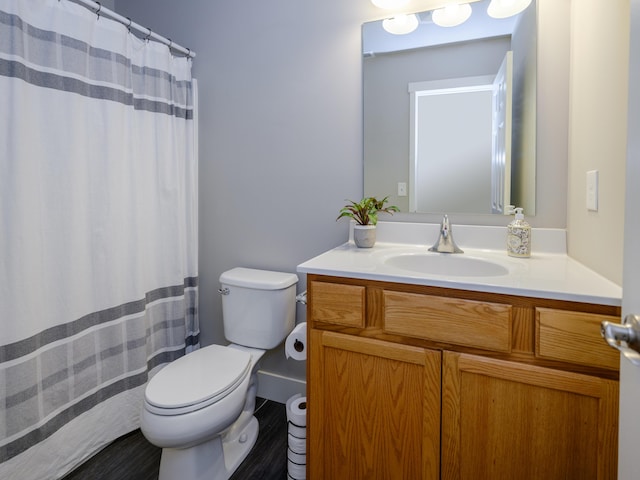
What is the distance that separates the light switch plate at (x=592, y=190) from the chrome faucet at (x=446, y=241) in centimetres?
46

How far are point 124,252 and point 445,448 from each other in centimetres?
150

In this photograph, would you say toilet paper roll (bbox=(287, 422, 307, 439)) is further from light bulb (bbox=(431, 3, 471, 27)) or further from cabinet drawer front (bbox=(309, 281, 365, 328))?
light bulb (bbox=(431, 3, 471, 27))

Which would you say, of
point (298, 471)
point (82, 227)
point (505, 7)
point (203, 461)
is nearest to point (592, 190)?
point (505, 7)

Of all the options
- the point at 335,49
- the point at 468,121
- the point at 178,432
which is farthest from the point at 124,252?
the point at 468,121

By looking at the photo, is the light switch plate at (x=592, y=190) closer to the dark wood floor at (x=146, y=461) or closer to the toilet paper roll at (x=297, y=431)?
the toilet paper roll at (x=297, y=431)

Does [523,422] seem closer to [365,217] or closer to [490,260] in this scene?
[490,260]

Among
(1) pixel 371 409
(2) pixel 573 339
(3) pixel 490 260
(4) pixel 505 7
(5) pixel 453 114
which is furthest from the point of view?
(5) pixel 453 114

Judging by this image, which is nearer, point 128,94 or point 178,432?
point 178,432

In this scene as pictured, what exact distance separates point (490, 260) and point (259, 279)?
100 centimetres

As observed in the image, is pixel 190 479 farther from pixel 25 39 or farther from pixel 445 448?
pixel 25 39

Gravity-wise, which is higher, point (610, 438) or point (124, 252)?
point (124, 252)

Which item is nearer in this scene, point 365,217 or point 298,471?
point 298,471

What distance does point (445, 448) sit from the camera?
3.68 feet

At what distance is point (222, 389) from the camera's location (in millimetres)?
1375
